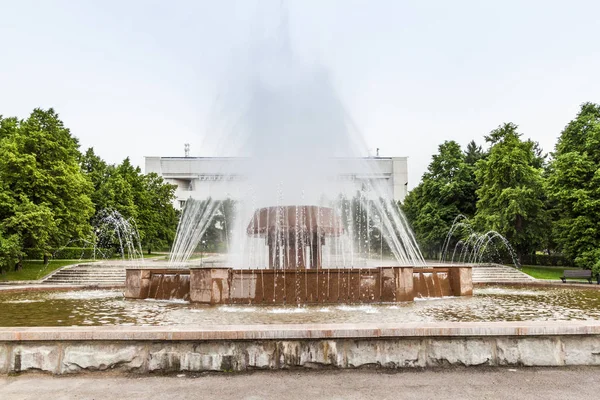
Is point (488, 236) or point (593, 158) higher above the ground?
point (593, 158)

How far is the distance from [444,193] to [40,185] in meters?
31.8

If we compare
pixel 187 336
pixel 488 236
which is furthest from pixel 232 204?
pixel 187 336

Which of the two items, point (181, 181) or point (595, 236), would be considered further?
point (181, 181)

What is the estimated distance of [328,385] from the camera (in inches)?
186

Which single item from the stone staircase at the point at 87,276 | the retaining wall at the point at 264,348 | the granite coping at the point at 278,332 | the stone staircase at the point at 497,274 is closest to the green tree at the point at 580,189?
the stone staircase at the point at 497,274

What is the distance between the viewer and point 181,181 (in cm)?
7825

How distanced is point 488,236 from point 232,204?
1416 inches

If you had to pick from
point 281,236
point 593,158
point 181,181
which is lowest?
point 281,236

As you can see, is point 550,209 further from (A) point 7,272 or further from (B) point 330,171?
(A) point 7,272

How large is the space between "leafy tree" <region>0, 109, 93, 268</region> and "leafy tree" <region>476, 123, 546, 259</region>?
27.9 meters

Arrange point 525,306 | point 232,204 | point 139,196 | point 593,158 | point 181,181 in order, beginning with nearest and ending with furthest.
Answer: point 525,306 < point 593,158 < point 139,196 < point 232,204 < point 181,181

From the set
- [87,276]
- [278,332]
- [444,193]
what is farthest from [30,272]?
[444,193]

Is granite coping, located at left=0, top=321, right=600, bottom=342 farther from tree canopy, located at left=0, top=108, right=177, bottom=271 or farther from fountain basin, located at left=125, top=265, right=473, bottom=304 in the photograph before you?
tree canopy, located at left=0, top=108, right=177, bottom=271

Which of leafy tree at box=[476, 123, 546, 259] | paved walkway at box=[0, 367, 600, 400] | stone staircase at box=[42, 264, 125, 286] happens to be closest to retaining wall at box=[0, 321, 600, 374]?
paved walkway at box=[0, 367, 600, 400]
